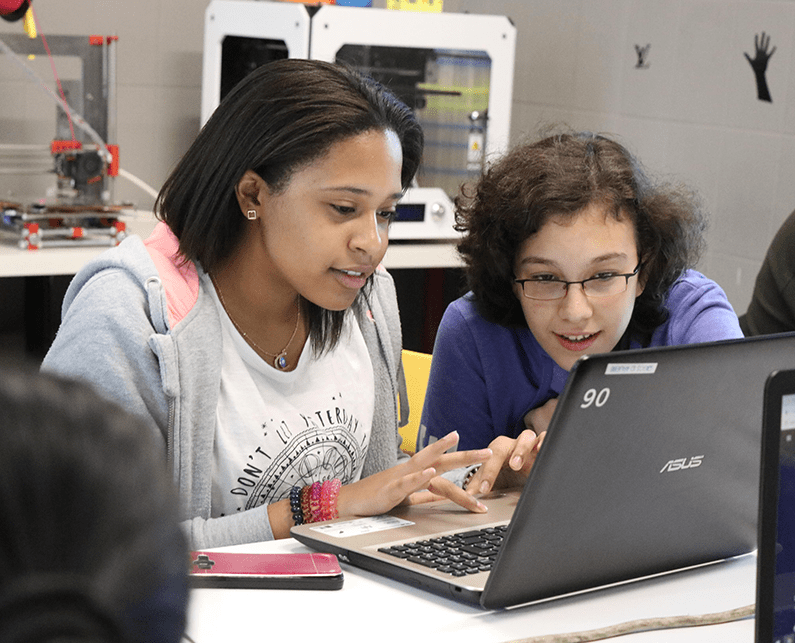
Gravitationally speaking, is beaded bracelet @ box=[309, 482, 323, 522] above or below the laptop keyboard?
below

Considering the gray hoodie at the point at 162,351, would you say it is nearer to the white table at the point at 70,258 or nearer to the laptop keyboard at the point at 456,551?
the laptop keyboard at the point at 456,551

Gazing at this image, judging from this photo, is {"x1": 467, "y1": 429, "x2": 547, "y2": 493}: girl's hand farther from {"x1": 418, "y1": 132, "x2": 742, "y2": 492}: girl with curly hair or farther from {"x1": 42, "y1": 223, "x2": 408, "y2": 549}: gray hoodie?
{"x1": 42, "y1": 223, "x2": 408, "y2": 549}: gray hoodie

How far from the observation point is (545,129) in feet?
5.54

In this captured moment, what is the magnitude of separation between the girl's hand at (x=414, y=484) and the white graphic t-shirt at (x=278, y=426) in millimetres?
201

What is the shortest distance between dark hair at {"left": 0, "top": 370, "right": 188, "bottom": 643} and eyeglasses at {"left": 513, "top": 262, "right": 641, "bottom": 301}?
3.96 ft

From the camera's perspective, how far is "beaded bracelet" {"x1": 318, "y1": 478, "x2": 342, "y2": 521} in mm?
1187

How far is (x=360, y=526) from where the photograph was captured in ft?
3.63

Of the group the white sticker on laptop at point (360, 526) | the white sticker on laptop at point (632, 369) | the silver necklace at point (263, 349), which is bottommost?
the white sticker on laptop at point (360, 526)

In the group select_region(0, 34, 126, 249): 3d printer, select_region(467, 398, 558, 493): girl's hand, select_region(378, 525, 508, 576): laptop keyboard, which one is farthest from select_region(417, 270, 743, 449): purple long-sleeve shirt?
select_region(0, 34, 126, 249): 3d printer

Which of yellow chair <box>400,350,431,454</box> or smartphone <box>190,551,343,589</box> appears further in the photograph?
yellow chair <box>400,350,431,454</box>

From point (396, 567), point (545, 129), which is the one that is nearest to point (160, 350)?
point (396, 567)

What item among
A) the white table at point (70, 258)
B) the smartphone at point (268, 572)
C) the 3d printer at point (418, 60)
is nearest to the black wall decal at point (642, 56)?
the 3d printer at point (418, 60)

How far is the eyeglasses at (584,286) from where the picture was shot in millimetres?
1419

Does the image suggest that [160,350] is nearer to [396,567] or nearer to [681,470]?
[396,567]
